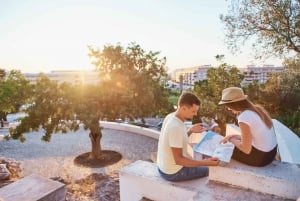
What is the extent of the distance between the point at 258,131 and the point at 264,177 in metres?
0.53

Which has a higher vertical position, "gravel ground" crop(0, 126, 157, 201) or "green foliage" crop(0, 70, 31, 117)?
"green foliage" crop(0, 70, 31, 117)

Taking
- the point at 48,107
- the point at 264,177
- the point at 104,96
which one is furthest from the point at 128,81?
the point at 264,177

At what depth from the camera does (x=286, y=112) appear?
1544 cm

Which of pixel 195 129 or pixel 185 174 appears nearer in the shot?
pixel 185 174

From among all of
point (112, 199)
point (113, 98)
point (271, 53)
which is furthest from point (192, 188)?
point (271, 53)

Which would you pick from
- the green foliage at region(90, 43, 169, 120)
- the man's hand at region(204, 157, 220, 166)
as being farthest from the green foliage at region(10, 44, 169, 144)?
the man's hand at region(204, 157, 220, 166)

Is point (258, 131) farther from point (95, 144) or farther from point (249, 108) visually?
point (95, 144)

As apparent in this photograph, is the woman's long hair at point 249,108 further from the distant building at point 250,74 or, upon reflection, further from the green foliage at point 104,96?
the distant building at point 250,74

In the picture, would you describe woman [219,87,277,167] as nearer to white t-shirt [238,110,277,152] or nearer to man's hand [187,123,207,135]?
white t-shirt [238,110,277,152]

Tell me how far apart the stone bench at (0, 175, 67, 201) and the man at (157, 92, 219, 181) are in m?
2.14

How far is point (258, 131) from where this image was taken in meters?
3.20

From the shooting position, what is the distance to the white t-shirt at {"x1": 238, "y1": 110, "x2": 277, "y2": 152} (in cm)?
316

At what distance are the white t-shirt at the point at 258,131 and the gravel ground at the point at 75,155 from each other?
12.0ft

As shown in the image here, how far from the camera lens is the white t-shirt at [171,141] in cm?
316
